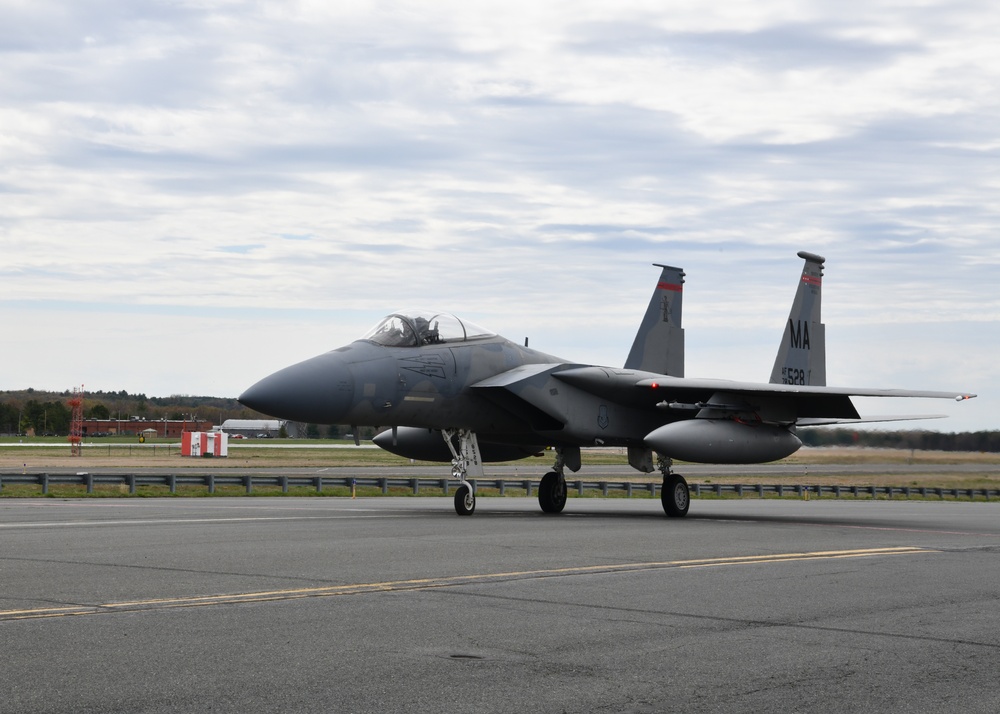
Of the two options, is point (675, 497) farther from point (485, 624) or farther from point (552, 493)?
point (485, 624)

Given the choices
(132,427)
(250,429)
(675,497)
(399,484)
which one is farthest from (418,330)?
(132,427)

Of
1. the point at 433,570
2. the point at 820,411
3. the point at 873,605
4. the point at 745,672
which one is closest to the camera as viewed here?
the point at 745,672

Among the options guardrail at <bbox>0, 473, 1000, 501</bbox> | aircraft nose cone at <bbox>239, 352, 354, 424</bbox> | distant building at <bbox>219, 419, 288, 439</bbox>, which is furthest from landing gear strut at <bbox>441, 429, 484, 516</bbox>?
distant building at <bbox>219, 419, 288, 439</bbox>

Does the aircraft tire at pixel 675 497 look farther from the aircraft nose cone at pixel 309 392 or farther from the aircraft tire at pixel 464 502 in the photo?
the aircraft nose cone at pixel 309 392

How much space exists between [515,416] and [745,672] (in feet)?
48.1

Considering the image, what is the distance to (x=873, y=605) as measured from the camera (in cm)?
905

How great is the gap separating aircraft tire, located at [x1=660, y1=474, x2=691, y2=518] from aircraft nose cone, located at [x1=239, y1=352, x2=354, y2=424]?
7.00 meters

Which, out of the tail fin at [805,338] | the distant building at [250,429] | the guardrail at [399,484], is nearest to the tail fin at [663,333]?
the tail fin at [805,338]

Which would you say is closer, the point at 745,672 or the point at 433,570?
the point at 745,672

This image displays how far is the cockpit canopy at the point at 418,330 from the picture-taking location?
62.6ft

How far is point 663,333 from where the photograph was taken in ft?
84.2

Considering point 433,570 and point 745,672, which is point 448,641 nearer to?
point 745,672

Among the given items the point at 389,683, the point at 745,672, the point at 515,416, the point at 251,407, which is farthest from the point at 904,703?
the point at 515,416

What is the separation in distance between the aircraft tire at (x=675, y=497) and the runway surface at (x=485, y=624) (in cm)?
691
